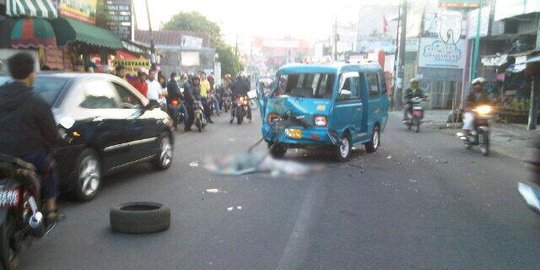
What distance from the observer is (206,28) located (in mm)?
63531

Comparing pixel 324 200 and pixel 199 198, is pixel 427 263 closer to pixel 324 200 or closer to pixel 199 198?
pixel 324 200

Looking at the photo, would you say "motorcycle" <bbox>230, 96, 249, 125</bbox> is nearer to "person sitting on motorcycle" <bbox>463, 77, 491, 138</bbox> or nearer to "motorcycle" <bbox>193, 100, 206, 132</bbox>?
A: "motorcycle" <bbox>193, 100, 206, 132</bbox>

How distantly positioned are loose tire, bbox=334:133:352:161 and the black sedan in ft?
12.2

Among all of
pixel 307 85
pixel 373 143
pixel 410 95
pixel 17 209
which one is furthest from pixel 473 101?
pixel 17 209

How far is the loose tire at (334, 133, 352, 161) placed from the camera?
10.7 metres

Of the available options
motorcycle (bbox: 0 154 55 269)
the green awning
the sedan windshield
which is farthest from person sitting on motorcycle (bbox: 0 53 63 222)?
the green awning

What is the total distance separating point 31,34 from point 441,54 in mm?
17908

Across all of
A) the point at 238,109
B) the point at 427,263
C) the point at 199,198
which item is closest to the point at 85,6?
the point at 238,109

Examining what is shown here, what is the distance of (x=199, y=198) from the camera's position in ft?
24.0

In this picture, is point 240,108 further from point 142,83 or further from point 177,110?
point 142,83

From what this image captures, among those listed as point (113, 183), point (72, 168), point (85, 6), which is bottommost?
point (113, 183)

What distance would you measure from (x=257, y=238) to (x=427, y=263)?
1.68m

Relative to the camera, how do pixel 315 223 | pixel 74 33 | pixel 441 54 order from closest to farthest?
pixel 315 223 < pixel 74 33 < pixel 441 54

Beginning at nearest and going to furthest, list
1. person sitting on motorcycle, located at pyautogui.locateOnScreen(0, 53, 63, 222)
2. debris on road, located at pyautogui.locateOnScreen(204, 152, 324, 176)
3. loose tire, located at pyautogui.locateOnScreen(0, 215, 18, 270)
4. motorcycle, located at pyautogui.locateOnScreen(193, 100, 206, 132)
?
1. loose tire, located at pyautogui.locateOnScreen(0, 215, 18, 270)
2. person sitting on motorcycle, located at pyautogui.locateOnScreen(0, 53, 63, 222)
3. debris on road, located at pyautogui.locateOnScreen(204, 152, 324, 176)
4. motorcycle, located at pyautogui.locateOnScreen(193, 100, 206, 132)
